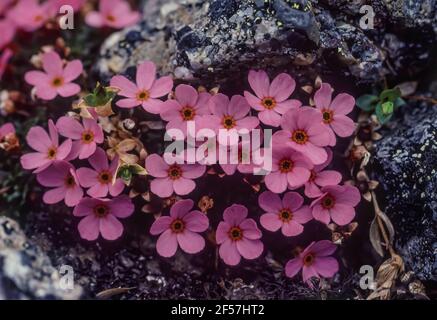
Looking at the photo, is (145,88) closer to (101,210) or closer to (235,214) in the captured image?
(101,210)

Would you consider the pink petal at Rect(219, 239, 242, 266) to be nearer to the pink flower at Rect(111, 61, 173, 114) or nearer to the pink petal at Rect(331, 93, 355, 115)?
the pink flower at Rect(111, 61, 173, 114)

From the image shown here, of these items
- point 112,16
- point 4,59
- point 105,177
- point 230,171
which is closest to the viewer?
point 230,171

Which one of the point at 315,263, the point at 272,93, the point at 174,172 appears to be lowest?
the point at 315,263

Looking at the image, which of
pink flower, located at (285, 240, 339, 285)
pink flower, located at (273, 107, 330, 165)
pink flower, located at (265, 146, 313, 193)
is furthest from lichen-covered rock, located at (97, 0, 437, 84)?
pink flower, located at (285, 240, 339, 285)

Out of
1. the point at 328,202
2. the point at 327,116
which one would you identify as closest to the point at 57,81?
the point at 327,116

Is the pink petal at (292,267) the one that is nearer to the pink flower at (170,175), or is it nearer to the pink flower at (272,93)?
the pink flower at (170,175)
